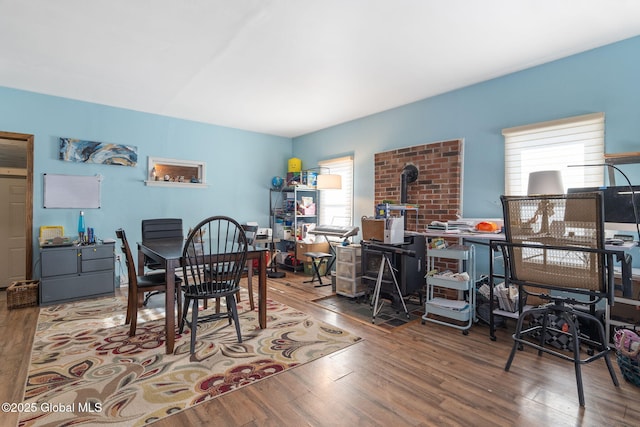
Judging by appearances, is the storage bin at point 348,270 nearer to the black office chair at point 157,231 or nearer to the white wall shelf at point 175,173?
the black office chair at point 157,231

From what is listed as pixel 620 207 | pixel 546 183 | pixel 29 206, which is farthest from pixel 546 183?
pixel 29 206

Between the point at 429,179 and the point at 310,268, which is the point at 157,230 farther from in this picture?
the point at 429,179

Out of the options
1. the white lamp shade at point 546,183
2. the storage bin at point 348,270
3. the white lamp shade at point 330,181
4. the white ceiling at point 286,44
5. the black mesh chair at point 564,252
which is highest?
the white ceiling at point 286,44

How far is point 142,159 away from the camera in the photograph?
15.5 feet

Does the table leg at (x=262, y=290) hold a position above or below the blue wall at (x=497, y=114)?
below

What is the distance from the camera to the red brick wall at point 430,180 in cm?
374

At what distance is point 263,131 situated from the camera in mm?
5895

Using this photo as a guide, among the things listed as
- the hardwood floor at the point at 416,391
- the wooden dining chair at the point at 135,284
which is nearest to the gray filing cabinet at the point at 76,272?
the hardwood floor at the point at 416,391

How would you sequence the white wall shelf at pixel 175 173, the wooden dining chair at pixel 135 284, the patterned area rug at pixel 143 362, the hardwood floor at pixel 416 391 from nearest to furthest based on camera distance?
the hardwood floor at pixel 416 391, the patterned area rug at pixel 143 362, the wooden dining chair at pixel 135 284, the white wall shelf at pixel 175 173

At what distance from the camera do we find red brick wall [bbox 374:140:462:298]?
12.3ft

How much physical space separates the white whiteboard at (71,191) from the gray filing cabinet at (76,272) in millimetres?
743

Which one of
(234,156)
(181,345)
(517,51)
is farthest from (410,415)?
(234,156)

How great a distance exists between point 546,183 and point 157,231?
4372mm

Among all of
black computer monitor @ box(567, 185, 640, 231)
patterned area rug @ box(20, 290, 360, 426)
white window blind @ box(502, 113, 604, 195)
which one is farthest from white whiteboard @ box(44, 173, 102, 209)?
black computer monitor @ box(567, 185, 640, 231)
